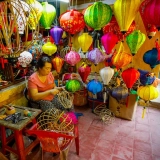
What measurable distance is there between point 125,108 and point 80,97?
105 cm

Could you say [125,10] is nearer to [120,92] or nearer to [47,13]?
[47,13]

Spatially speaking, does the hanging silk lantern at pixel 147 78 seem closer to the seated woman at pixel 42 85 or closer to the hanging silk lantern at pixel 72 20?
the hanging silk lantern at pixel 72 20

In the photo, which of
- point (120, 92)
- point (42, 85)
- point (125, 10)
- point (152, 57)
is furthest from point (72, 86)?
point (125, 10)

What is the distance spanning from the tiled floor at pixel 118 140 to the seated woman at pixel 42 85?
756 millimetres

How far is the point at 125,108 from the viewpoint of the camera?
2.65 meters

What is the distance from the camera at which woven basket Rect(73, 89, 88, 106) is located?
308cm

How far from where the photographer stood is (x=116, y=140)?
7.04 ft

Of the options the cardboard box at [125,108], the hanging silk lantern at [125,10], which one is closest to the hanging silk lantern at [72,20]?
the hanging silk lantern at [125,10]

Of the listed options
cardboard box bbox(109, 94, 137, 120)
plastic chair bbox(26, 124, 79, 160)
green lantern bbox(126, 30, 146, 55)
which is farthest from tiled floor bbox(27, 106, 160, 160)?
green lantern bbox(126, 30, 146, 55)

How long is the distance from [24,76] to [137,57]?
252 cm

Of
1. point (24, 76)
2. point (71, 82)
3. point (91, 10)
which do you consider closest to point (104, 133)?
point (71, 82)

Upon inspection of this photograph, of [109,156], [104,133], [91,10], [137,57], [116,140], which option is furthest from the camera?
[137,57]

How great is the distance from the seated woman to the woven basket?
1079 mm

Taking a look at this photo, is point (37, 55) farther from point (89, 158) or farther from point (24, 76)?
point (89, 158)
